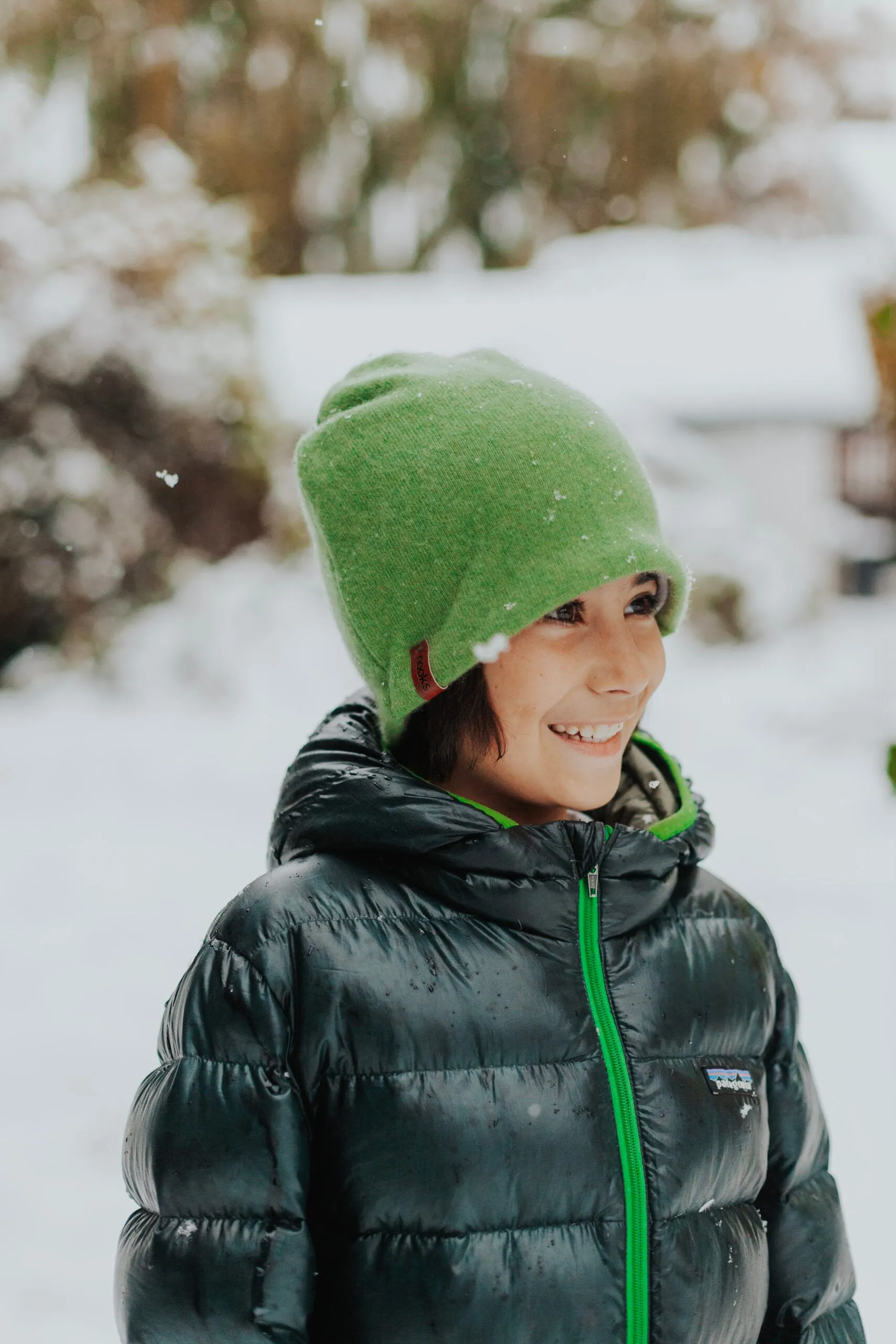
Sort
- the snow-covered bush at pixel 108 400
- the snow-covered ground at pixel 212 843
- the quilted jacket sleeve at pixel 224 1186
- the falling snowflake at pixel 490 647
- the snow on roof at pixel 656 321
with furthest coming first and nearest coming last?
the snow on roof at pixel 656 321
the snow-covered bush at pixel 108 400
the snow-covered ground at pixel 212 843
the falling snowflake at pixel 490 647
the quilted jacket sleeve at pixel 224 1186

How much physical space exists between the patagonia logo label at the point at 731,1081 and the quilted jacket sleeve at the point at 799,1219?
8cm

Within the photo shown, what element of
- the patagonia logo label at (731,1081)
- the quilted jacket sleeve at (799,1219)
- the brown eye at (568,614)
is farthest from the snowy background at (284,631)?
the brown eye at (568,614)

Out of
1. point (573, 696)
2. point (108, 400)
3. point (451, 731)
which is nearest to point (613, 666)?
point (573, 696)

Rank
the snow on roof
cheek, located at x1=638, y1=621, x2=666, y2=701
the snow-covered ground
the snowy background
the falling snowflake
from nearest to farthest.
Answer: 1. the falling snowflake
2. cheek, located at x1=638, y1=621, x2=666, y2=701
3. the snow-covered ground
4. the snowy background
5. the snow on roof

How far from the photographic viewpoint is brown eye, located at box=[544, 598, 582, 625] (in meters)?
1.32

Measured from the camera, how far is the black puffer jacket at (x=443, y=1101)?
115cm

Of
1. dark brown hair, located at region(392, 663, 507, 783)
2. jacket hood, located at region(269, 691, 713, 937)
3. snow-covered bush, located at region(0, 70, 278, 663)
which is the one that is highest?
snow-covered bush, located at region(0, 70, 278, 663)

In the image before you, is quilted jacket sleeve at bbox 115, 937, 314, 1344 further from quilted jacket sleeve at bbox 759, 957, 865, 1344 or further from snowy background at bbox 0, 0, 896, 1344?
snowy background at bbox 0, 0, 896, 1344

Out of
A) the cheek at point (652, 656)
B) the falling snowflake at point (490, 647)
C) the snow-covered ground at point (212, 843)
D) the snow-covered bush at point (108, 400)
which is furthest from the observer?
the snow-covered bush at point (108, 400)

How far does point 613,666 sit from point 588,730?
0.07 metres

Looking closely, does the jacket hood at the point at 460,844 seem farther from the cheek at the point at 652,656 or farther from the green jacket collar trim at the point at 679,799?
the cheek at the point at 652,656

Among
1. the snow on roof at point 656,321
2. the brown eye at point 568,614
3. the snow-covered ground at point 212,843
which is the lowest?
the snow-covered ground at point 212,843

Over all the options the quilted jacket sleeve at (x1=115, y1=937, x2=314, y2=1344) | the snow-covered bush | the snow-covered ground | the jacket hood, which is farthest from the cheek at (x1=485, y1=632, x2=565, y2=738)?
the snow-covered bush

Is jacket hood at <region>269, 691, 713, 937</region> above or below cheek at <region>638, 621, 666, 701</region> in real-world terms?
below
